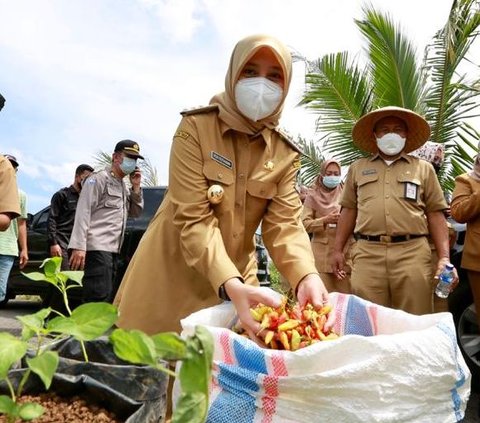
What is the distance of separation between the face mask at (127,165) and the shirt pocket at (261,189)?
9.17 ft

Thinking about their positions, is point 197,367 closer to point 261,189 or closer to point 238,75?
point 261,189

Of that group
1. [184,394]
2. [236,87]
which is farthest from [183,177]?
[184,394]

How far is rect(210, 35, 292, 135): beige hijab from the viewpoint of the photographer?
61.7 inches

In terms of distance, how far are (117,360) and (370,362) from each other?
21.6 inches

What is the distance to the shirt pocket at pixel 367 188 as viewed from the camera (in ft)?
10.3

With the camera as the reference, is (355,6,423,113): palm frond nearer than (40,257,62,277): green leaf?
No

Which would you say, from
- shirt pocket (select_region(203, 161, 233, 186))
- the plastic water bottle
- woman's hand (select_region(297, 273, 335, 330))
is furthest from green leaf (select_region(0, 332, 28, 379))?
the plastic water bottle

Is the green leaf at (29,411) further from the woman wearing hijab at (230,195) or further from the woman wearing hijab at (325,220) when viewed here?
the woman wearing hijab at (325,220)

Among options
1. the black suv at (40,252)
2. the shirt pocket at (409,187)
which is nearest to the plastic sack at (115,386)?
the shirt pocket at (409,187)

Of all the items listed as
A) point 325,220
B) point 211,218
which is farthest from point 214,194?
point 325,220

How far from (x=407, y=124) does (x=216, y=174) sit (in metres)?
2.02

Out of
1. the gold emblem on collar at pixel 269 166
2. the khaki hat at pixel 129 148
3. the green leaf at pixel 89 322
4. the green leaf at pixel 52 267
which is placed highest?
the khaki hat at pixel 129 148

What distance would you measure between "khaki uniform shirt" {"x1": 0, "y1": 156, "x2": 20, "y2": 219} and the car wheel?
2584 millimetres

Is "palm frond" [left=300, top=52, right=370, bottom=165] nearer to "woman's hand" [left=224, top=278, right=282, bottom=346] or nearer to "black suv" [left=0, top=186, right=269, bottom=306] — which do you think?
"black suv" [left=0, top=186, right=269, bottom=306]
